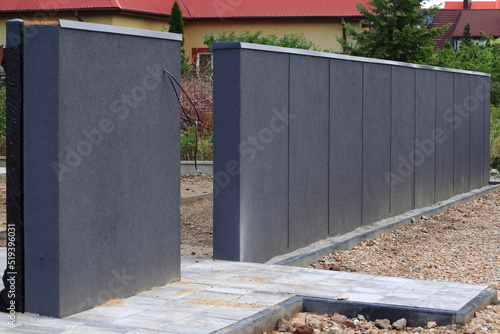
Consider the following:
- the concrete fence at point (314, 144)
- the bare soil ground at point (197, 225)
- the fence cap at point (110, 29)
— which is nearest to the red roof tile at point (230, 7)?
the bare soil ground at point (197, 225)

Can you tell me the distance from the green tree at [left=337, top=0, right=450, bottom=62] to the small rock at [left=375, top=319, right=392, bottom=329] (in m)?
19.7

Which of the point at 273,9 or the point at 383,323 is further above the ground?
the point at 273,9

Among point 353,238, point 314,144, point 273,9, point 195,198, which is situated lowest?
point 353,238

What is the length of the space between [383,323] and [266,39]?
→ 2235 centimetres

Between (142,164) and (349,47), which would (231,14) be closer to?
(349,47)

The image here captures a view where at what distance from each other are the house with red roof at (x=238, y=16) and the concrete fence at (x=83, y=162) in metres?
22.2

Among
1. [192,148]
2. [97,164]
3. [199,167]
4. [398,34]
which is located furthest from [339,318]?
[398,34]

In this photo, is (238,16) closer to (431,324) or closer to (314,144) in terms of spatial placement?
(314,144)

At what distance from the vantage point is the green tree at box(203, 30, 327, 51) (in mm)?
26781

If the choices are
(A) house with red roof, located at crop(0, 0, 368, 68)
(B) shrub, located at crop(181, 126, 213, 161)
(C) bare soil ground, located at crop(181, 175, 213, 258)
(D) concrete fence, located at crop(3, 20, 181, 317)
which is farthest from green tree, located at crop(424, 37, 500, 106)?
(D) concrete fence, located at crop(3, 20, 181, 317)

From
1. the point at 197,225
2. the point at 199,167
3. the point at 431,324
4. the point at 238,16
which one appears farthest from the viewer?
the point at 238,16

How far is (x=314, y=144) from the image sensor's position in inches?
346

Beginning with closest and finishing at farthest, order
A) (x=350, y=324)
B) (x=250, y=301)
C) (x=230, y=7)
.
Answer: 1. (x=350, y=324)
2. (x=250, y=301)
3. (x=230, y=7)

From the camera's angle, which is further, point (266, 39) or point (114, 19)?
point (266, 39)
